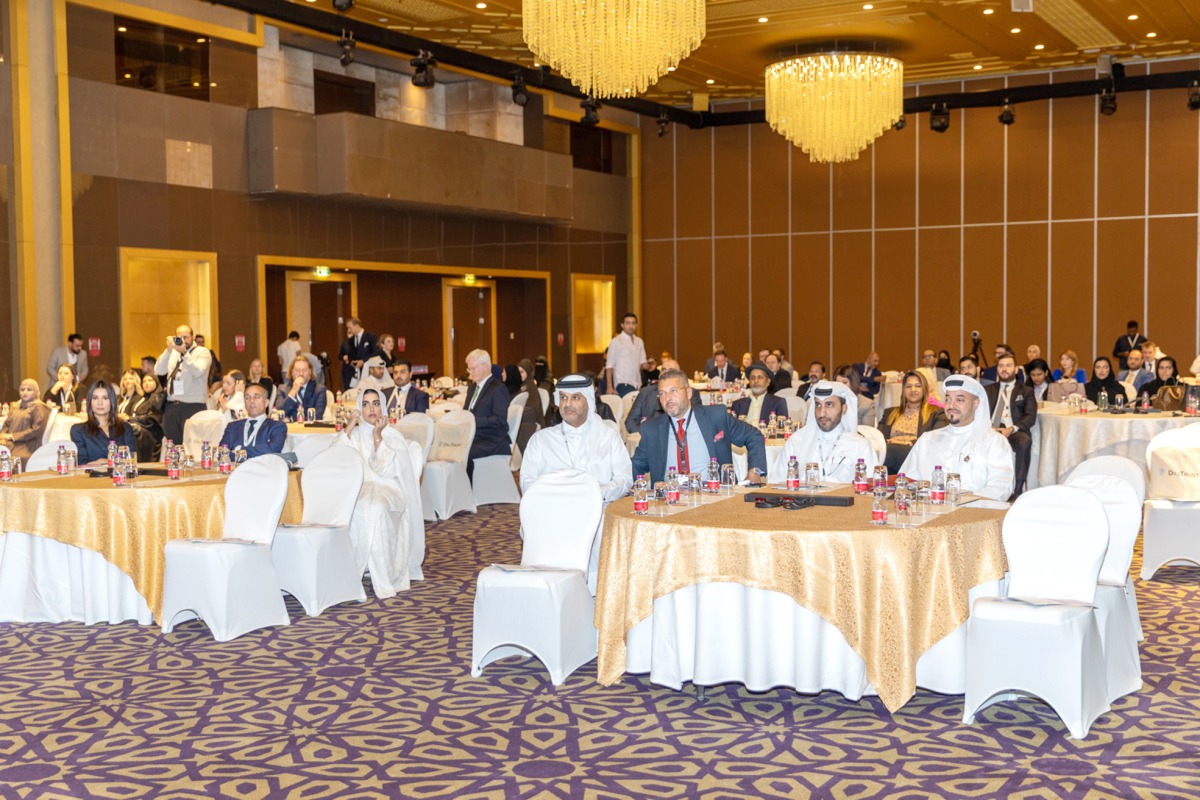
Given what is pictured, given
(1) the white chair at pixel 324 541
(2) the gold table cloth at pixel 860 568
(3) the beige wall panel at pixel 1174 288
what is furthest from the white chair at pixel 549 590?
(3) the beige wall panel at pixel 1174 288

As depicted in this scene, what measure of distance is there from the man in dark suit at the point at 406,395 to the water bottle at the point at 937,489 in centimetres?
648

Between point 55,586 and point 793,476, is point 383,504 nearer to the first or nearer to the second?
point 55,586

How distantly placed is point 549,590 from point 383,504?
2318mm

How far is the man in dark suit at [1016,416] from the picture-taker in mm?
10531

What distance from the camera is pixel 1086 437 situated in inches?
411

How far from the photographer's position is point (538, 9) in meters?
9.92

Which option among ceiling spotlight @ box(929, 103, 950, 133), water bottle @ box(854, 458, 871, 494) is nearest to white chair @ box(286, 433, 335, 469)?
water bottle @ box(854, 458, 871, 494)

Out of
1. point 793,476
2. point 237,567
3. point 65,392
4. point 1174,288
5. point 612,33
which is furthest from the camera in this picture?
point 1174,288

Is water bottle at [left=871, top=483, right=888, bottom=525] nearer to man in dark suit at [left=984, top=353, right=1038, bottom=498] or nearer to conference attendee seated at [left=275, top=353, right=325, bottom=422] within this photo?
man in dark suit at [left=984, top=353, right=1038, bottom=498]

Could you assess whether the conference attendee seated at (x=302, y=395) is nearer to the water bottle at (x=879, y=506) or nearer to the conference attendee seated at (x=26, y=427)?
the conference attendee seated at (x=26, y=427)

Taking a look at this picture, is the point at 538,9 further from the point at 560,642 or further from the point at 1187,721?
the point at 1187,721

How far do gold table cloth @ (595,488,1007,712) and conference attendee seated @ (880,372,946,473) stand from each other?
339 cm

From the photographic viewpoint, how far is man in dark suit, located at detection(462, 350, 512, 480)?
10891mm

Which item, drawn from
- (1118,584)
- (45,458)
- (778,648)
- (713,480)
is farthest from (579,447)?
(45,458)
